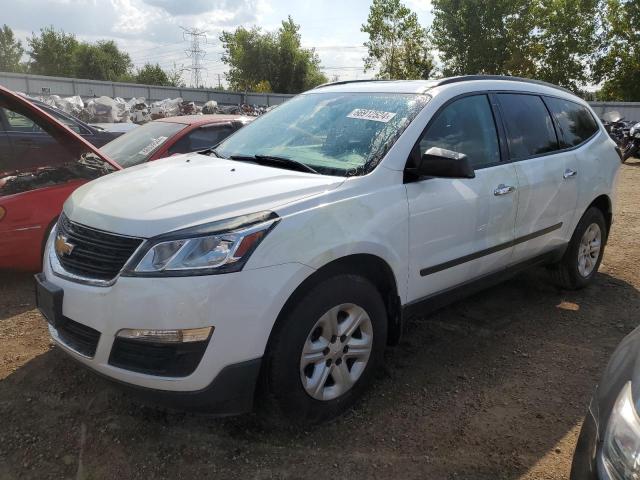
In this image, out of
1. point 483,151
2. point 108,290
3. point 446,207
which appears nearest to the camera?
point 108,290

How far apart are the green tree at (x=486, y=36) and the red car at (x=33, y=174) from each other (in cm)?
3341

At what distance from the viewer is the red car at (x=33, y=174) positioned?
4293 mm

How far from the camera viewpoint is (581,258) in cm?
474

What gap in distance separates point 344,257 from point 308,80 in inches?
2327

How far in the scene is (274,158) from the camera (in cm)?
317

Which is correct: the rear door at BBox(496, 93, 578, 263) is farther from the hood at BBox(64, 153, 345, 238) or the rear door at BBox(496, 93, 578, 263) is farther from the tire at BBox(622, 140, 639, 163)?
the tire at BBox(622, 140, 639, 163)

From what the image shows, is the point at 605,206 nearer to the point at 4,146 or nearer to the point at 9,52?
the point at 4,146

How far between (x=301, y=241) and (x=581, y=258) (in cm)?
335

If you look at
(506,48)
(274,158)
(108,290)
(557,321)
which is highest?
(506,48)

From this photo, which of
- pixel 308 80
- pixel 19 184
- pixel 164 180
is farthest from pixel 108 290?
pixel 308 80

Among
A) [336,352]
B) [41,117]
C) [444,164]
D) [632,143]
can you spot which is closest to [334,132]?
[444,164]

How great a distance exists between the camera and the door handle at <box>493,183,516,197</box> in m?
3.49

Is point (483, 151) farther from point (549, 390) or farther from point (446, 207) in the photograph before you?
point (549, 390)

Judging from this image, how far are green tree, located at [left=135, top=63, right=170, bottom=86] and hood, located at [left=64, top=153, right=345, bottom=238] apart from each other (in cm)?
7172
